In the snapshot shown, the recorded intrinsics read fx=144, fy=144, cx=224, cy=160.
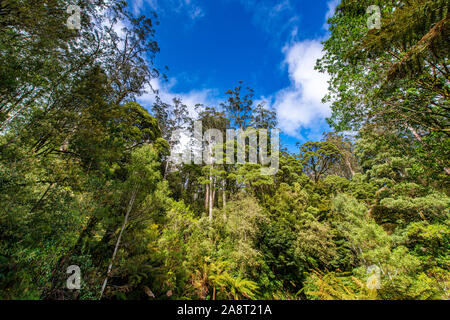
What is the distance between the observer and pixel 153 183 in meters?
6.18

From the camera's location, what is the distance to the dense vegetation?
3277mm

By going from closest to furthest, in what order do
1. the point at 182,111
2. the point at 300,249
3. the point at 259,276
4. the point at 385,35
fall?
the point at 385,35, the point at 259,276, the point at 300,249, the point at 182,111

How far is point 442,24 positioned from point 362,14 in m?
3.56

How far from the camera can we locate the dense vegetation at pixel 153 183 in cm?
328

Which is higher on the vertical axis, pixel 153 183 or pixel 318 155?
pixel 318 155

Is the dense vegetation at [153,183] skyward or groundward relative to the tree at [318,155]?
groundward

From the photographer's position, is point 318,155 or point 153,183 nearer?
point 153,183

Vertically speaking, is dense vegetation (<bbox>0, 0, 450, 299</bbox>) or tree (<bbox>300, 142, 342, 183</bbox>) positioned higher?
tree (<bbox>300, 142, 342, 183</bbox>)

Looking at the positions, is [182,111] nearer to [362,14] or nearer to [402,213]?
[362,14]

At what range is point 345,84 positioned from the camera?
590 centimetres

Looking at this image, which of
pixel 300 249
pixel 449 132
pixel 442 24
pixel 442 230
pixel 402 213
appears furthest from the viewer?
pixel 402 213

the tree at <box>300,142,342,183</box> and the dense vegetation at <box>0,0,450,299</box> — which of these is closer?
the dense vegetation at <box>0,0,450,299</box>

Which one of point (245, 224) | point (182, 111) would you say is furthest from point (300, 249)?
point (182, 111)

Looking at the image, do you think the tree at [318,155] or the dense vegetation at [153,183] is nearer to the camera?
the dense vegetation at [153,183]
